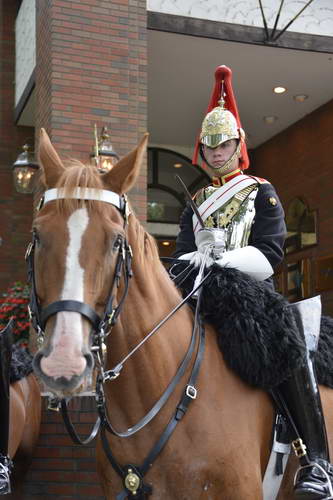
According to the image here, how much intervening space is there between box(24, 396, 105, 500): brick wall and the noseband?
316 cm

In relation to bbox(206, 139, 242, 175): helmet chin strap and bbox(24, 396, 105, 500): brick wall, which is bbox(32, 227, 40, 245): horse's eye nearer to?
bbox(206, 139, 242, 175): helmet chin strap

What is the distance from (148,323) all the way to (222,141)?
1440 mm

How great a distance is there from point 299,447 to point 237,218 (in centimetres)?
133

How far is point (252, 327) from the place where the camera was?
12.3 ft

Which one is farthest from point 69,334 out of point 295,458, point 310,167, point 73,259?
point 310,167

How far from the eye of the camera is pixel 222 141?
4.33 metres

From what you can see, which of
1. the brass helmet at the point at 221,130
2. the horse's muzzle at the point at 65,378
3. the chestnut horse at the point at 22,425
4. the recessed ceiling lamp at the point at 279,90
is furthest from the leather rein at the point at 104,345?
the recessed ceiling lamp at the point at 279,90

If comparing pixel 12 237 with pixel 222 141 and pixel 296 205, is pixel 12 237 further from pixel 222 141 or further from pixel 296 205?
pixel 222 141

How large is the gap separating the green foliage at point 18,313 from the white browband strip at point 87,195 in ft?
24.2

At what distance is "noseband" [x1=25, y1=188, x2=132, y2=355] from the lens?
277 cm

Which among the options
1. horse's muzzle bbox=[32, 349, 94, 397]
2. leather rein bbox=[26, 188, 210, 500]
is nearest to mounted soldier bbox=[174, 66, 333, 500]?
leather rein bbox=[26, 188, 210, 500]

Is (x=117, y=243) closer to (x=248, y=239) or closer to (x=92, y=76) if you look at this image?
(x=248, y=239)

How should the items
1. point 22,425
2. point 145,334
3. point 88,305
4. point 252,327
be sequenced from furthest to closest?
1. point 22,425
2. point 252,327
3. point 145,334
4. point 88,305

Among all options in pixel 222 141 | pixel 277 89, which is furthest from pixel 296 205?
pixel 222 141
